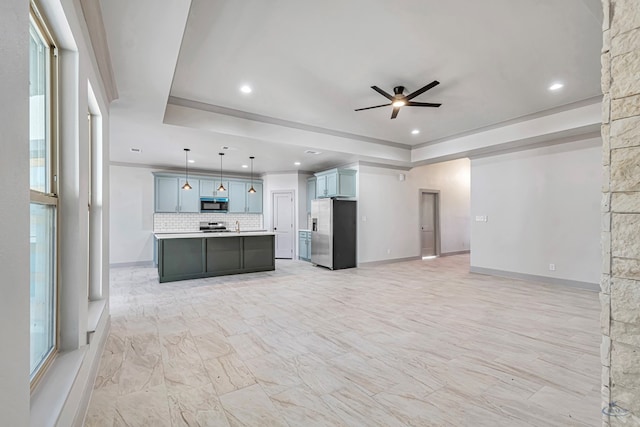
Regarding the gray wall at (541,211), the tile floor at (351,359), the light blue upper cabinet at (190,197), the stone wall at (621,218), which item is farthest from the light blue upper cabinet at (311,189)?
the stone wall at (621,218)

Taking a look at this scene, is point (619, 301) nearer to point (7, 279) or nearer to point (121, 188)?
point (7, 279)

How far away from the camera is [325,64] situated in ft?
11.2

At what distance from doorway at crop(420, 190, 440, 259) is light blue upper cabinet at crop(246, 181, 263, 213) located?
503 centimetres

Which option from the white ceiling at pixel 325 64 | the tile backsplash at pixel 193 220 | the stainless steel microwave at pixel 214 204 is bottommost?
the tile backsplash at pixel 193 220

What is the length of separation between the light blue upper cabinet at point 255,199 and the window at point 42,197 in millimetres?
7490

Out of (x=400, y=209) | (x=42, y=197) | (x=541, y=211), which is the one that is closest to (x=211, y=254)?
(x=42, y=197)

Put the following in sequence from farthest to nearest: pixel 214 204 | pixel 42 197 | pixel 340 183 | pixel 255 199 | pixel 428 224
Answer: pixel 255 199
pixel 428 224
pixel 214 204
pixel 340 183
pixel 42 197

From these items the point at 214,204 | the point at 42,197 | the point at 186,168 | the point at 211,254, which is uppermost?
the point at 186,168

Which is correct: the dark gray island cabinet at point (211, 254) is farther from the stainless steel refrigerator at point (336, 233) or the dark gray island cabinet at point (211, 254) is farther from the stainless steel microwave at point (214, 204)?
the stainless steel microwave at point (214, 204)

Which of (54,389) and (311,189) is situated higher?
(311,189)

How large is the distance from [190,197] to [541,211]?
8.33 meters

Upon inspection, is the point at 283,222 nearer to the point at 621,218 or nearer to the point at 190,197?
the point at 190,197

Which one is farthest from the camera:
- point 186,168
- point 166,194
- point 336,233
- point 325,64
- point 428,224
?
point 428,224

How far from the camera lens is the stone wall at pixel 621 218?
0.99m
